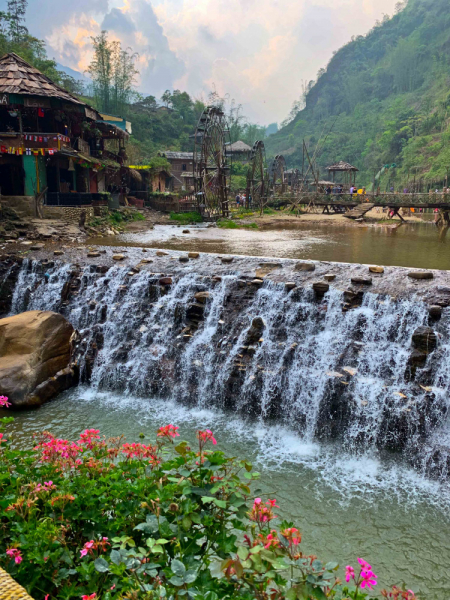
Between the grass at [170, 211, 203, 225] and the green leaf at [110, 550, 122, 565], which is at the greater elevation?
the grass at [170, 211, 203, 225]

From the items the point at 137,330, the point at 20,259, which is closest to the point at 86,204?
the point at 20,259

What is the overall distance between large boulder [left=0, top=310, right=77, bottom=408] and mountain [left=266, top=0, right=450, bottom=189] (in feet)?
121

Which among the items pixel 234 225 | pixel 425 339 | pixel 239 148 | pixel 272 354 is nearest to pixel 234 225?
pixel 234 225

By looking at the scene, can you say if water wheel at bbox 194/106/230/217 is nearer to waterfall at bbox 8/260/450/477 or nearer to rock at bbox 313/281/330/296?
waterfall at bbox 8/260/450/477

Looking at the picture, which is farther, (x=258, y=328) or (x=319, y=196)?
(x=319, y=196)

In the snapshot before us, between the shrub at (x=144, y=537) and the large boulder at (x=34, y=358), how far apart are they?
197 inches

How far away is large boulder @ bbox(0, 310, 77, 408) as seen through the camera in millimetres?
7910

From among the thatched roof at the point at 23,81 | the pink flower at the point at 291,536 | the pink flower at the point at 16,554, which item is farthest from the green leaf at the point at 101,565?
the thatched roof at the point at 23,81

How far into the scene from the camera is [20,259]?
12.1 meters

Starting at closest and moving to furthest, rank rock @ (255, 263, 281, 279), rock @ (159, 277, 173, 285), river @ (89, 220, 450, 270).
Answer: rock @ (255, 263, 281, 279)
rock @ (159, 277, 173, 285)
river @ (89, 220, 450, 270)


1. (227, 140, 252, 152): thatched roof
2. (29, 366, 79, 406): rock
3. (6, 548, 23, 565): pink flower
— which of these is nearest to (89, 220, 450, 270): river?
(29, 366, 79, 406): rock

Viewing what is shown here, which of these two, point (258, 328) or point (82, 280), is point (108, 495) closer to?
point (258, 328)

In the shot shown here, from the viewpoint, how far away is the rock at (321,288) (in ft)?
28.4

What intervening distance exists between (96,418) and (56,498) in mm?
4938
